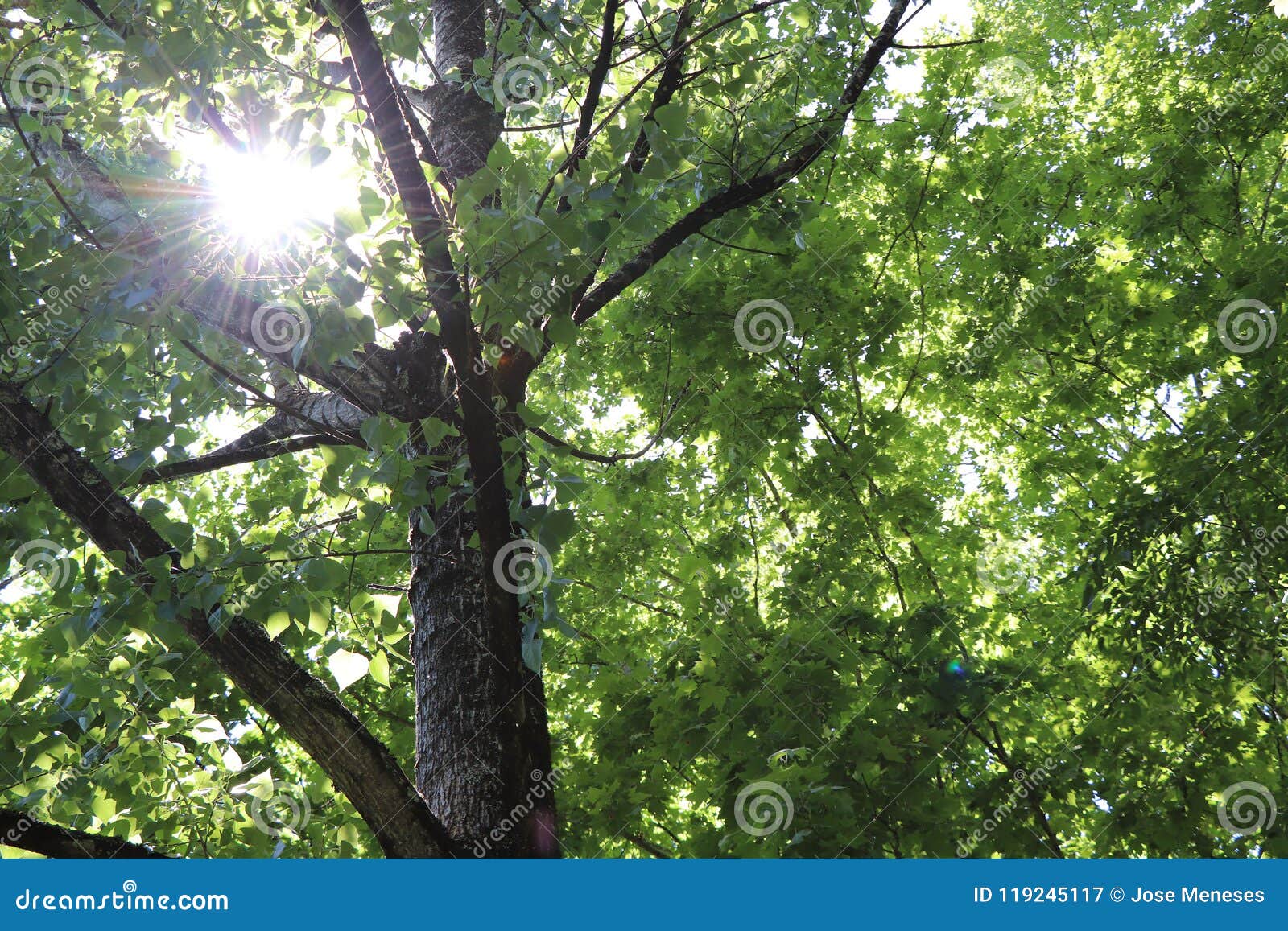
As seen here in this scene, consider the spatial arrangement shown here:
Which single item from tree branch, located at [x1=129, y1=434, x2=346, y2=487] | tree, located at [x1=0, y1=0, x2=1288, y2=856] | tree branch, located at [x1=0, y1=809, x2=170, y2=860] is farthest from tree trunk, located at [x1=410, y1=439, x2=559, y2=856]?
tree branch, located at [x1=129, y1=434, x2=346, y2=487]

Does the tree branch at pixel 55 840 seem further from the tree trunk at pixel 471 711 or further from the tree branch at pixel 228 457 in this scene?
the tree branch at pixel 228 457

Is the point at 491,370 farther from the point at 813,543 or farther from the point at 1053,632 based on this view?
the point at 1053,632

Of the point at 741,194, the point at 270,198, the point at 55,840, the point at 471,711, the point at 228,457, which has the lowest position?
the point at 55,840

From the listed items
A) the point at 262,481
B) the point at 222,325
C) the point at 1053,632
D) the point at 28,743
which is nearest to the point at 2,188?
the point at 222,325

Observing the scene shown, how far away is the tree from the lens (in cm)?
243

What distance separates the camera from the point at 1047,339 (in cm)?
643

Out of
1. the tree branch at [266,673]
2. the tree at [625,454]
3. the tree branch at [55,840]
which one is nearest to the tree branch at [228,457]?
the tree at [625,454]

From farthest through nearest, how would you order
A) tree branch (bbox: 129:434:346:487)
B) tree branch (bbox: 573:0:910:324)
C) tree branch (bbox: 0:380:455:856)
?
tree branch (bbox: 129:434:346:487) < tree branch (bbox: 573:0:910:324) < tree branch (bbox: 0:380:455:856)

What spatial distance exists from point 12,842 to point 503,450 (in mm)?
1609

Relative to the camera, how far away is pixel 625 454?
16.8 feet

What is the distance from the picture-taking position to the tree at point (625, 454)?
95.5 inches

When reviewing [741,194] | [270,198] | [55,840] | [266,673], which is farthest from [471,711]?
[741,194]

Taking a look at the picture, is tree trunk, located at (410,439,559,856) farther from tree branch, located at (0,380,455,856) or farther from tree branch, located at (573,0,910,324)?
tree branch, located at (573,0,910,324)

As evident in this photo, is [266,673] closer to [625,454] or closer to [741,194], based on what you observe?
[741,194]
